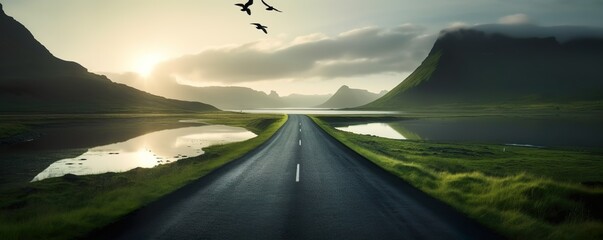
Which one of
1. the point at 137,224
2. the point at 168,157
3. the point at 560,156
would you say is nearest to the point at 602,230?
the point at 137,224

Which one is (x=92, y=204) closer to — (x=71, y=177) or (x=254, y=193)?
(x=254, y=193)

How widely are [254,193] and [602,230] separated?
32.9 ft

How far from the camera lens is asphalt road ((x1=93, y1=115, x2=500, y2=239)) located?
8.04m

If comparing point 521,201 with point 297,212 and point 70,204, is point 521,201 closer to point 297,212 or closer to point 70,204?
point 297,212

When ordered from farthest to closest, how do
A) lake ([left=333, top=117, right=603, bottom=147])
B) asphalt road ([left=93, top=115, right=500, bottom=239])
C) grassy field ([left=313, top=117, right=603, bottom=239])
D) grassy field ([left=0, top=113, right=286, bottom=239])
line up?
lake ([left=333, top=117, right=603, bottom=147]), grassy field ([left=0, top=113, right=286, bottom=239]), grassy field ([left=313, top=117, right=603, bottom=239]), asphalt road ([left=93, top=115, right=500, bottom=239])

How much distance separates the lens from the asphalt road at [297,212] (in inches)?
316

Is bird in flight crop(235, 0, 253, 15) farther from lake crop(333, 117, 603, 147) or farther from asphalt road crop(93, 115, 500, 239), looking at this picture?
lake crop(333, 117, 603, 147)

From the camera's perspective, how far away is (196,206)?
10453 mm

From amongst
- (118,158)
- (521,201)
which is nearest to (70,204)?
(521,201)

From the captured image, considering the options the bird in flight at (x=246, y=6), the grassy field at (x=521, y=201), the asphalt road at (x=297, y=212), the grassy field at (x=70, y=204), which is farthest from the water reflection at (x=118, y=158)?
the bird in flight at (x=246, y=6)

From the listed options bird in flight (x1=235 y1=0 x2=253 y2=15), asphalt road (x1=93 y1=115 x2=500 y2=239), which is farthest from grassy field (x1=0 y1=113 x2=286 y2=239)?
bird in flight (x1=235 y1=0 x2=253 y2=15)

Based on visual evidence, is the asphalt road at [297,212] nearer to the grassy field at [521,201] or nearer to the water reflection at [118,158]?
the grassy field at [521,201]

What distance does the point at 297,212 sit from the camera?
982 cm

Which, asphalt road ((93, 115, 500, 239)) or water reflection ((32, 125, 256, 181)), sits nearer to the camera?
asphalt road ((93, 115, 500, 239))
